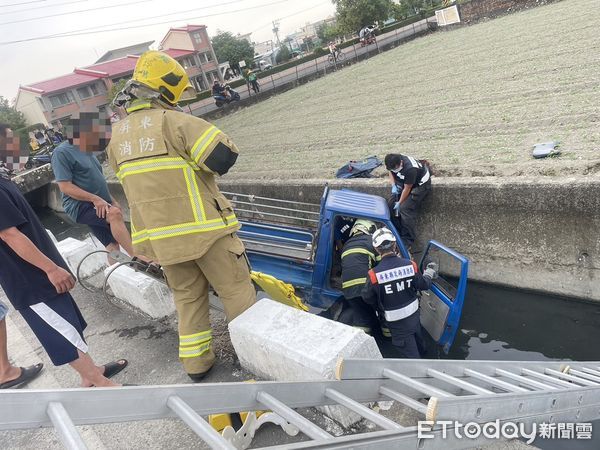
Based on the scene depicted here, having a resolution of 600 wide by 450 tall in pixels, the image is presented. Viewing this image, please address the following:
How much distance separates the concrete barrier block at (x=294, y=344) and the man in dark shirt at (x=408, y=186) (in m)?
2.84

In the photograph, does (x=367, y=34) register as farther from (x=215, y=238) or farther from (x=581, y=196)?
(x=215, y=238)

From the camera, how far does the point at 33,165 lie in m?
17.1

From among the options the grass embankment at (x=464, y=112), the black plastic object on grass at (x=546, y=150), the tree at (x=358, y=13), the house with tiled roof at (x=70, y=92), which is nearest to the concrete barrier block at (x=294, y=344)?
the grass embankment at (x=464, y=112)

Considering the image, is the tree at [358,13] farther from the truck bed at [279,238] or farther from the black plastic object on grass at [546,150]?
the truck bed at [279,238]

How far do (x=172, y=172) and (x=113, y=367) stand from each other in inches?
65.3

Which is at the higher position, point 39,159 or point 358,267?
point 39,159

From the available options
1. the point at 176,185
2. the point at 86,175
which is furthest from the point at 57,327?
the point at 86,175

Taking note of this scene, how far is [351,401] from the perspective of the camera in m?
1.58

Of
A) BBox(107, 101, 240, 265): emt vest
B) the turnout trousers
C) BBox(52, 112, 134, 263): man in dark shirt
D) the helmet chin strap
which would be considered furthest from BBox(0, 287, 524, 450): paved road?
the helmet chin strap

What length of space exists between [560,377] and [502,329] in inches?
70.7

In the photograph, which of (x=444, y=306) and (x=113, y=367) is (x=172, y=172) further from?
(x=444, y=306)

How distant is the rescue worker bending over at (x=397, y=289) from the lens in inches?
137

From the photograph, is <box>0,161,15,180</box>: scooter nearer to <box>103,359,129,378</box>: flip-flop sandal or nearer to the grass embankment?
<box>103,359,129,378</box>: flip-flop sandal

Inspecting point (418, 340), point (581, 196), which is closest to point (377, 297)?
point (418, 340)
